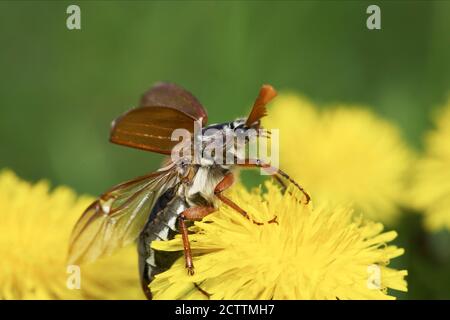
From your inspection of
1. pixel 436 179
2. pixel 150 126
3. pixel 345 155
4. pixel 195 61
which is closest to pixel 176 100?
pixel 150 126

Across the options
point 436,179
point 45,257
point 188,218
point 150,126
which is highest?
point 150,126

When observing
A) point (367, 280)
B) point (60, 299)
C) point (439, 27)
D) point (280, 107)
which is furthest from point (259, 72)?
point (367, 280)

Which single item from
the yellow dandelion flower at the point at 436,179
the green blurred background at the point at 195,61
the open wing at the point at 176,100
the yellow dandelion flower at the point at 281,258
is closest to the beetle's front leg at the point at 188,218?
the yellow dandelion flower at the point at 281,258

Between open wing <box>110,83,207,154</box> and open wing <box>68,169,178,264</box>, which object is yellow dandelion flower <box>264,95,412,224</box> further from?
open wing <box>110,83,207,154</box>

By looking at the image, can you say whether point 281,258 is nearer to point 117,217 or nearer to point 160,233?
point 160,233

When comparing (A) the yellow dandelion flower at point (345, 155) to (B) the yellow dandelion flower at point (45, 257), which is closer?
(B) the yellow dandelion flower at point (45, 257)

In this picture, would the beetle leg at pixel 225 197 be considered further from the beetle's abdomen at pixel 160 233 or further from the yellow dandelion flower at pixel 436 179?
the yellow dandelion flower at pixel 436 179

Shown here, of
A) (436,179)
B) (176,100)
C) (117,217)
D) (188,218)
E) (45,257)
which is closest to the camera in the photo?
(188,218)
